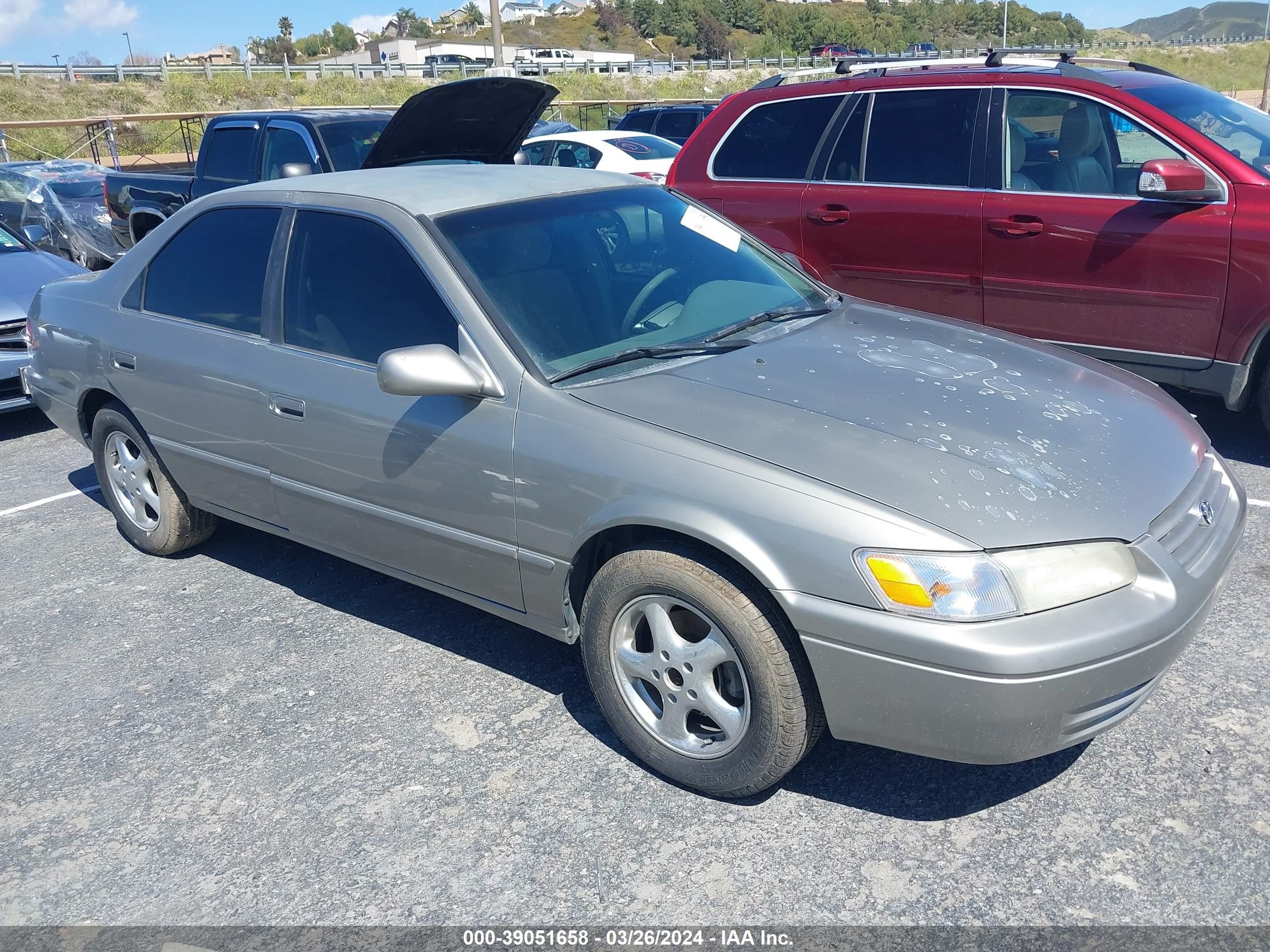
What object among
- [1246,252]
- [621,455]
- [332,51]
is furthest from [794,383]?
[332,51]

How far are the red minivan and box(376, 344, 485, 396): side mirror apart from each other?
334 centimetres

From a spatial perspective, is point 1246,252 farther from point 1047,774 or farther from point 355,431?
point 355,431

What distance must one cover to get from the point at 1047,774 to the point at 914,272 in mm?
3339

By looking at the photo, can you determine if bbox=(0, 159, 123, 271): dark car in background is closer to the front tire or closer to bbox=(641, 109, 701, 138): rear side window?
bbox=(641, 109, 701, 138): rear side window

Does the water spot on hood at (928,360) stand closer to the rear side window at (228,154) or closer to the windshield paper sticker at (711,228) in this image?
the windshield paper sticker at (711,228)

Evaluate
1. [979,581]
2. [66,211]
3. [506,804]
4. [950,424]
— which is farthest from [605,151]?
[979,581]

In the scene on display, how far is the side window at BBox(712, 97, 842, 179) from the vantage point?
6.08 meters

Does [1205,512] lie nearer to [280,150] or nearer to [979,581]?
[979,581]

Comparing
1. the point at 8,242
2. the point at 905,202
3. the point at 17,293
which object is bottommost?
the point at 17,293

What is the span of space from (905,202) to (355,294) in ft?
10.6

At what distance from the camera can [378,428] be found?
3.42 meters

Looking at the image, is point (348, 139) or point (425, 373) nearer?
point (425, 373)

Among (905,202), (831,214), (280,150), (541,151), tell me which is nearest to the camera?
(905,202)

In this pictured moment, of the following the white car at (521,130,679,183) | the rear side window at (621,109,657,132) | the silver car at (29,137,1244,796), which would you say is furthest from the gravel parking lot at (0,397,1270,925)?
the rear side window at (621,109,657,132)
